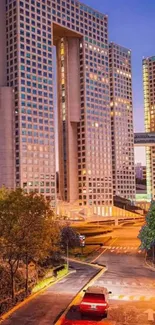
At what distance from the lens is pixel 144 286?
4759cm

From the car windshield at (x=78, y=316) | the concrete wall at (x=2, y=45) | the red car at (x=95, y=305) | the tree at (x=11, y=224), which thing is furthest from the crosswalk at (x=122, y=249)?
the concrete wall at (x=2, y=45)

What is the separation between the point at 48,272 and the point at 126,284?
9711mm

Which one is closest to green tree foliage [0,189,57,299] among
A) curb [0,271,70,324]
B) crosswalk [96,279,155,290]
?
curb [0,271,70,324]

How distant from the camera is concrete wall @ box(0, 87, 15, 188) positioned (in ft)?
571

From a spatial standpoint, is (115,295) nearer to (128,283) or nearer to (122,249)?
(128,283)

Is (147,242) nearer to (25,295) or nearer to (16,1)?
(25,295)

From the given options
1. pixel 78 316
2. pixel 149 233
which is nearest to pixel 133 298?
pixel 78 316

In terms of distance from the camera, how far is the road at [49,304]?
32375 mm

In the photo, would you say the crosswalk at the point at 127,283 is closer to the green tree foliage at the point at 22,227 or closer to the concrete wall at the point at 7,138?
the green tree foliage at the point at 22,227

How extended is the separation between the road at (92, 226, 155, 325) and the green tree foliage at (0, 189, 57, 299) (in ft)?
30.4

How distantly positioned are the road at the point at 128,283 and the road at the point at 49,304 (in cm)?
347

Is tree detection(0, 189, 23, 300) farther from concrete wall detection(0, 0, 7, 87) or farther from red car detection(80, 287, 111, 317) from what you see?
concrete wall detection(0, 0, 7, 87)

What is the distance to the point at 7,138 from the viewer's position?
575ft

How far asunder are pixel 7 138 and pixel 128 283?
132649 millimetres
